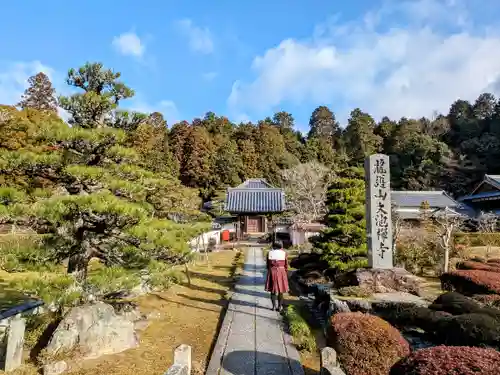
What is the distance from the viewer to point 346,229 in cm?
964

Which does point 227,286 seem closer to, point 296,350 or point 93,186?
point 296,350

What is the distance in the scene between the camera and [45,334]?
18.2 feet

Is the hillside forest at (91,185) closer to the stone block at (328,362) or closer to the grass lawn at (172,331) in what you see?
the grass lawn at (172,331)

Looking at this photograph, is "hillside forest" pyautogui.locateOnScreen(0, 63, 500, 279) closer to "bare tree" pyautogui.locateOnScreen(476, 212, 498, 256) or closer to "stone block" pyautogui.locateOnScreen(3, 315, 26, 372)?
"stone block" pyautogui.locateOnScreen(3, 315, 26, 372)

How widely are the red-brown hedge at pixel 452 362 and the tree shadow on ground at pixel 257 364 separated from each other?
213 cm

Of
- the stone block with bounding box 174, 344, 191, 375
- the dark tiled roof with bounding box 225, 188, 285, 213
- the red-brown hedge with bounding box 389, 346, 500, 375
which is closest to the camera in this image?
the red-brown hedge with bounding box 389, 346, 500, 375

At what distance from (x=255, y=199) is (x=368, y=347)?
2445 centimetres

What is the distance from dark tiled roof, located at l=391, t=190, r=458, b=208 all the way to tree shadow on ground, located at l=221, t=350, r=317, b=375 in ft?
99.1

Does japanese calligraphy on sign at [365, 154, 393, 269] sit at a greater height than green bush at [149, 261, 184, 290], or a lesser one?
greater

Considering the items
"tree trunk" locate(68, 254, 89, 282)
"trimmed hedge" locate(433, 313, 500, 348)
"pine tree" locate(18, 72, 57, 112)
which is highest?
"pine tree" locate(18, 72, 57, 112)

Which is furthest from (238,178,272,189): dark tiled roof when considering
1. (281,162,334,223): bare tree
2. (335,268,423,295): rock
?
(335,268,423,295): rock

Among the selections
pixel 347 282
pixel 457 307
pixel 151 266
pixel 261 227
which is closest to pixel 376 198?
pixel 347 282

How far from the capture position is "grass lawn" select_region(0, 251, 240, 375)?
182 inches

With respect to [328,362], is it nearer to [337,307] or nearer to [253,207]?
[337,307]
